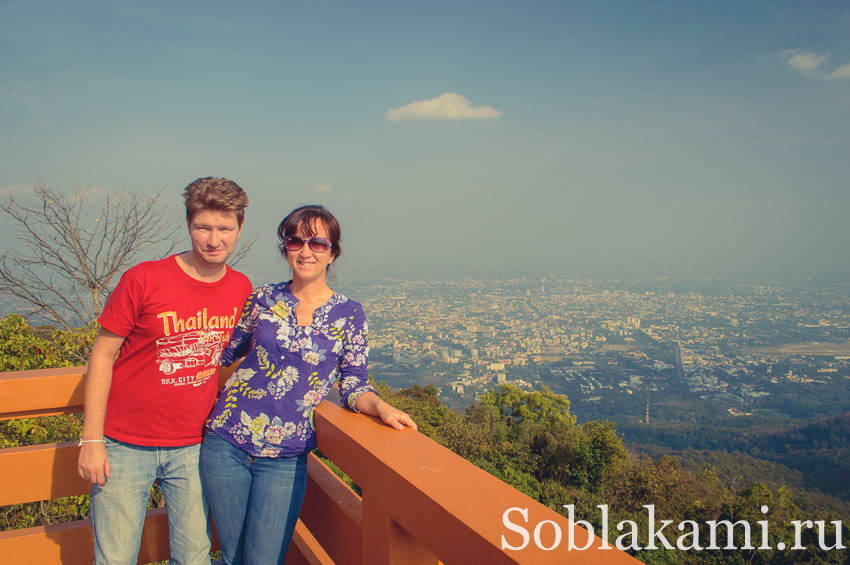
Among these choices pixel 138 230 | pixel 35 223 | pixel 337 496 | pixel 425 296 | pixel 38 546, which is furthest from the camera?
pixel 425 296

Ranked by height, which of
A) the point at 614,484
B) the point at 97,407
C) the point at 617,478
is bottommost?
the point at 614,484

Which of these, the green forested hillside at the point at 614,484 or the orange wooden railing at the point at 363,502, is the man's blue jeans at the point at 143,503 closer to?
the orange wooden railing at the point at 363,502

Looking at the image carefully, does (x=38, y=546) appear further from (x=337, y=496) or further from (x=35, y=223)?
(x=35, y=223)

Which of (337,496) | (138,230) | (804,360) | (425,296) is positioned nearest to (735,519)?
(138,230)

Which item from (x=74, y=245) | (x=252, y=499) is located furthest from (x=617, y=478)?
(x=252, y=499)

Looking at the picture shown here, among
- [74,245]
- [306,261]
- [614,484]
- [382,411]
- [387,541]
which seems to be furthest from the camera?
[614,484]

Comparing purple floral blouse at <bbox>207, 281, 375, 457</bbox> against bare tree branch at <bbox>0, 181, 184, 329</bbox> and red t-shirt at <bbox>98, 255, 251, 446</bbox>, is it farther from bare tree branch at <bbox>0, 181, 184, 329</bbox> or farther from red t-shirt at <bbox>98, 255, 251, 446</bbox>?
bare tree branch at <bbox>0, 181, 184, 329</bbox>

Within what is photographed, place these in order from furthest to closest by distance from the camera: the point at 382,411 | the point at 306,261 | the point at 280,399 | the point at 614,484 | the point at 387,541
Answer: the point at 614,484, the point at 306,261, the point at 280,399, the point at 382,411, the point at 387,541

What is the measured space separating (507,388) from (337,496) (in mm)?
37579

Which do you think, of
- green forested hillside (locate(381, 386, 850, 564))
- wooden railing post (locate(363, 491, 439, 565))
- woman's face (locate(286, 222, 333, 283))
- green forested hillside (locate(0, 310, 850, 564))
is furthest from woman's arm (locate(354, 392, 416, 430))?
green forested hillside (locate(381, 386, 850, 564))

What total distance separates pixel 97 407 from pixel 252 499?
52 centimetres

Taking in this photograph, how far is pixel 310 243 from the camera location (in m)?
1.73

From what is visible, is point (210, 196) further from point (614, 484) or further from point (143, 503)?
point (614, 484)

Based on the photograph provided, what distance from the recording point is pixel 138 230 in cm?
998
